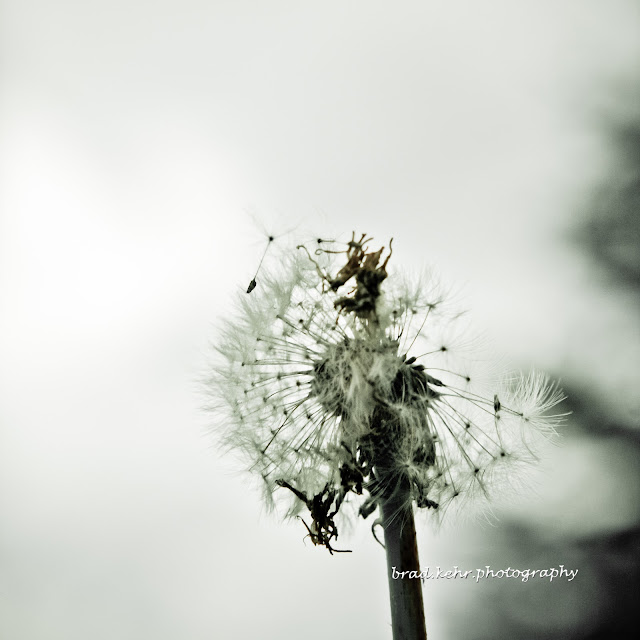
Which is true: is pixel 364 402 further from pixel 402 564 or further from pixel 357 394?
pixel 402 564

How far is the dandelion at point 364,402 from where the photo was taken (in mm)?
1323

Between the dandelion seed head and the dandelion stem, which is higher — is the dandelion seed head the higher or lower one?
the higher one

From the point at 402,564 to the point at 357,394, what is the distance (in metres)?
0.37

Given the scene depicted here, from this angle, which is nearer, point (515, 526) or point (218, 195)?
point (515, 526)

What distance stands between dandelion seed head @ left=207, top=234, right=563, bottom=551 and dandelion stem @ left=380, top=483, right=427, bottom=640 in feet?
0.11

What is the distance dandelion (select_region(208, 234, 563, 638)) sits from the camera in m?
1.32

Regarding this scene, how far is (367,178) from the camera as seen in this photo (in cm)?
254

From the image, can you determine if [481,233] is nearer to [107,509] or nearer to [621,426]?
[621,426]

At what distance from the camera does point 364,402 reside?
4.26 feet

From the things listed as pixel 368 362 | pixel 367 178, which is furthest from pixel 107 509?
pixel 367 178

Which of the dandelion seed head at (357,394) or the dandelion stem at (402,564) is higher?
the dandelion seed head at (357,394)

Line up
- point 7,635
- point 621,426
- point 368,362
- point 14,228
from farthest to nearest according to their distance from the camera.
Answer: point 14,228 < point 621,426 < point 7,635 < point 368,362

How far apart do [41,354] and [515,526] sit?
1.88 metres

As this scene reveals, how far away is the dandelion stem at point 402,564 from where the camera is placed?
4.25 ft
